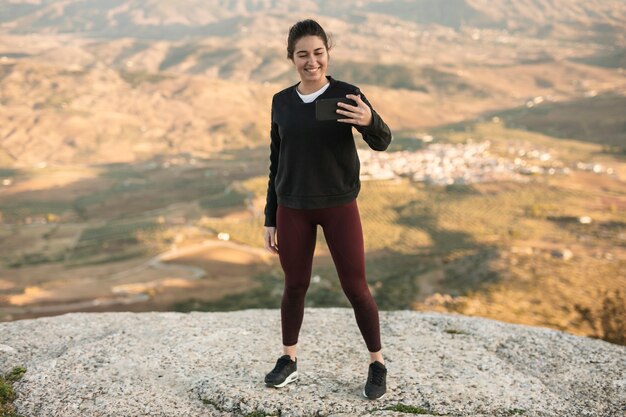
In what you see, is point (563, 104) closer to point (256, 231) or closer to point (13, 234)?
point (256, 231)

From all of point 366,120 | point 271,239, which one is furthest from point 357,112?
point 271,239

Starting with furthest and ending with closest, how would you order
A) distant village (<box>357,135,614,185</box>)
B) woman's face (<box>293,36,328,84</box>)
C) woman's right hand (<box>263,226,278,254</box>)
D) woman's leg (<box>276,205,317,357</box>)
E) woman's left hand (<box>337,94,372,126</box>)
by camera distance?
1. distant village (<box>357,135,614,185</box>)
2. woman's right hand (<box>263,226,278,254</box>)
3. woman's leg (<box>276,205,317,357</box>)
4. woman's face (<box>293,36,328,84</box>)
5. woman's left hand (<box>337,94,372,126</box>)

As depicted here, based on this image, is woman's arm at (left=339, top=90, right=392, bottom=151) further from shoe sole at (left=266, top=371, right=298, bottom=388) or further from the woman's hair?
shoe sole at (left=266, top=371, right=298, bottom=388)

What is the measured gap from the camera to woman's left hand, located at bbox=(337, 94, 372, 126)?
489cm

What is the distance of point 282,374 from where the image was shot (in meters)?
6.39

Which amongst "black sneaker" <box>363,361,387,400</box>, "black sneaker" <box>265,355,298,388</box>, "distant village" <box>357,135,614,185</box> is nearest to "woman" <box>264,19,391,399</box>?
"black sneaker" <box>363,361,387,400</box>

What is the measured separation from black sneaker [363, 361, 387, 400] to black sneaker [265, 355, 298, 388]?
0.87 metres

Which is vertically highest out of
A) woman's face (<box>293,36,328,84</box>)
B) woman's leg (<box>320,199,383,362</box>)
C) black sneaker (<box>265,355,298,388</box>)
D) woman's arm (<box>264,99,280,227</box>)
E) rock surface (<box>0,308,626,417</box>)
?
woman's face (<box>293,36,328,84</box>)

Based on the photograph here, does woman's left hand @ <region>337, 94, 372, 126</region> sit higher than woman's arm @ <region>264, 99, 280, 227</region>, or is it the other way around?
woman's left hand @ <region>337, 94, 372, 126</region>

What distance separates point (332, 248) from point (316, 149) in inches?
40.4

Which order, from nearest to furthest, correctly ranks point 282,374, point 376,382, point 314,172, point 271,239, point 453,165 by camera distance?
point 314,172 < point 271,239 < point 376,382 < point 282,374 < point 453,165

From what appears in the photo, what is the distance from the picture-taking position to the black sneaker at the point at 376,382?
20.1 feet

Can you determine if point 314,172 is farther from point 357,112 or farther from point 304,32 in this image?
point 304,32

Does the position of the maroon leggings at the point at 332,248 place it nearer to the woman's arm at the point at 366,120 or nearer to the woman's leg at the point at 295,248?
the woman's leg at the point at 295,248
